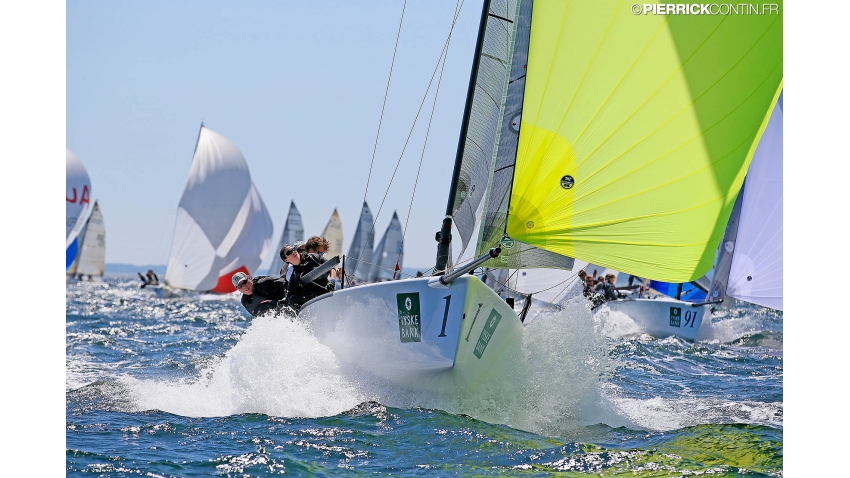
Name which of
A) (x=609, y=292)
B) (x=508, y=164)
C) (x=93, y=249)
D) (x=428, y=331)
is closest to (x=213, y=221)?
(x=609, y=292)

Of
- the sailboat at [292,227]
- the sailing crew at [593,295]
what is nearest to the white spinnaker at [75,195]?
the sailboat at [292,227]

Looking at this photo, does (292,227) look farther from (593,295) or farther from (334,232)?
(593,295)

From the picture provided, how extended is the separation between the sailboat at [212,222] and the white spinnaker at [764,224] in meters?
19.9

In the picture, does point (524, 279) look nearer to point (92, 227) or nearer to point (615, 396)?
point (615, 396)

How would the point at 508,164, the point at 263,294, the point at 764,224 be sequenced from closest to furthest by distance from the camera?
1. the point at 508,164
2. the point at 263,294
3. the point at 764,224

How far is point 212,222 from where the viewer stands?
2959 centimetres

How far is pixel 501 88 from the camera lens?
6230 mm

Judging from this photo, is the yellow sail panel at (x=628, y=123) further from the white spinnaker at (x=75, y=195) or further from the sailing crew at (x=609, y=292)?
the white spinnaker at (x=75, y=195)

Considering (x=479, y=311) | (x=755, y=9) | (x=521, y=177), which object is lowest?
(x=479, y=311)

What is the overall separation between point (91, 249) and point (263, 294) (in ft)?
155

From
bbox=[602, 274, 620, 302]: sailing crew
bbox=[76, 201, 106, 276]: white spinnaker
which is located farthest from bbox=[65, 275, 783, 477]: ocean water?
bbox=[76, 201, 106, 276]: white spinnaker

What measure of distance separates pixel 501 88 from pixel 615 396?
10.1 feet
